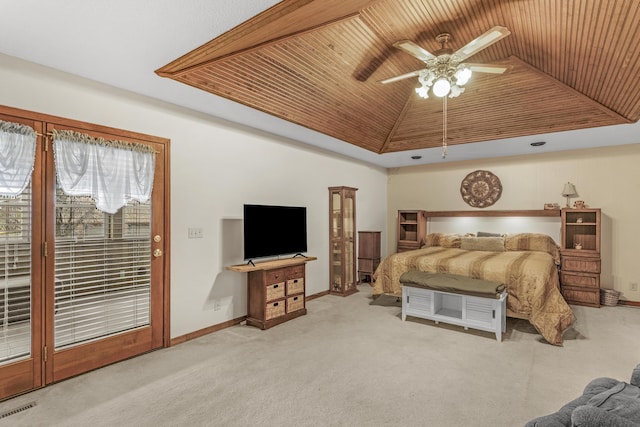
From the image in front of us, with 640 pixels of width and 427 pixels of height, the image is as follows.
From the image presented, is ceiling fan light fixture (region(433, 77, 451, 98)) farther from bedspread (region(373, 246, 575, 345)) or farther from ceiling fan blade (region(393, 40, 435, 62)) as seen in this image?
bedspread (region(373, 246, 575, 345))

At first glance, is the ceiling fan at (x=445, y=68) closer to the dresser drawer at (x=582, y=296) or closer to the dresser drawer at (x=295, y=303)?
the dresser drawer at (x=295, y=303)

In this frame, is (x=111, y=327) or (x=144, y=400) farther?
(x=111, y=327)

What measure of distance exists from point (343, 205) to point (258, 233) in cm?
190

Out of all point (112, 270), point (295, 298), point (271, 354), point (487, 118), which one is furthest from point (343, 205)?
point (112, 270)

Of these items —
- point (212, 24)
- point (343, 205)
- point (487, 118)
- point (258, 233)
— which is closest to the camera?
point (212, 24)

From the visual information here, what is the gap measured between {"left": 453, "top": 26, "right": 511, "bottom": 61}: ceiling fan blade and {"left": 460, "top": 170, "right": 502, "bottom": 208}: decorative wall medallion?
168 inches

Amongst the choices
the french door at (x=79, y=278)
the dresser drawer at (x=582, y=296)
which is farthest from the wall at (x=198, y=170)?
the dresser drawer at (x=582, y=296)

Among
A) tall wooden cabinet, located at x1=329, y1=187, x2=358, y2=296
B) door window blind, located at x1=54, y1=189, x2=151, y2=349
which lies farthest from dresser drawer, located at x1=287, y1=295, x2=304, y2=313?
door window blind, located at x1=54, y1=189, x2=151, y2=349

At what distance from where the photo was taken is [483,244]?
5.59 m

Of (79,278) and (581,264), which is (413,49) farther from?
(581,264)

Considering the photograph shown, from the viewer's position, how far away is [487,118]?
Answer: 448cm

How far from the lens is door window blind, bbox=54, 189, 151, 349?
269cm

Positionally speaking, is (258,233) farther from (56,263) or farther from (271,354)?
(56,263)

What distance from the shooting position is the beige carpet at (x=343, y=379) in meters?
2.20
